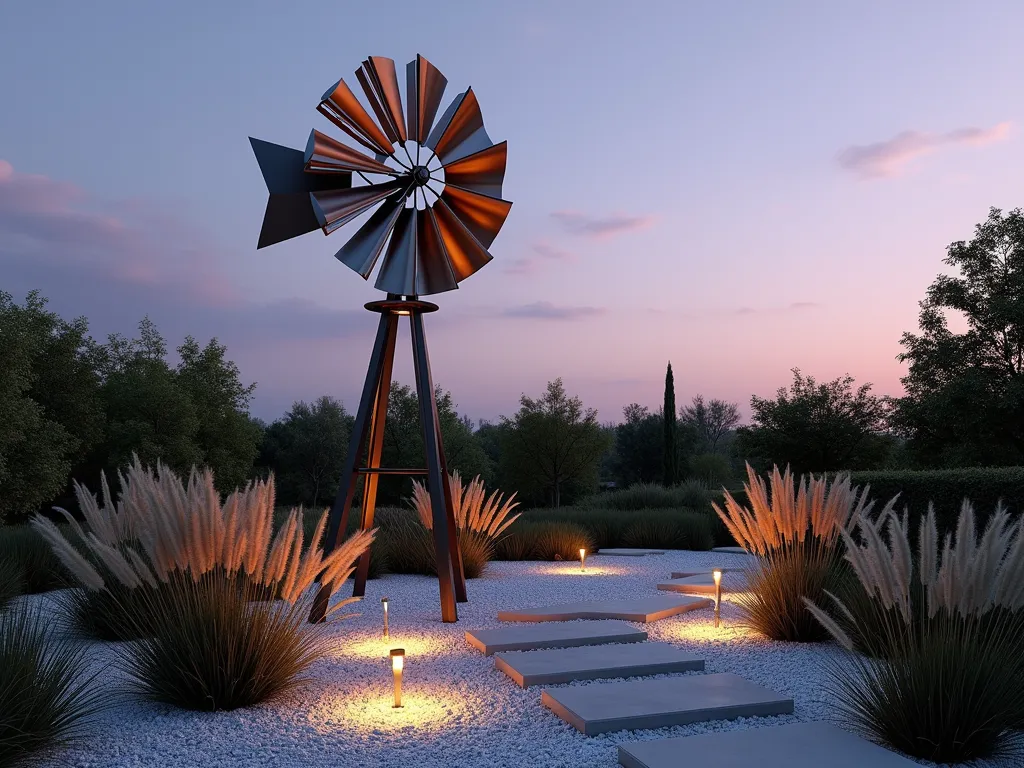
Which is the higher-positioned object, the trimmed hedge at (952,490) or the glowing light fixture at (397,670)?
the trimmed hedge at (952,490)

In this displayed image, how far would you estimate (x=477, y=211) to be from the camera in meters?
6.57

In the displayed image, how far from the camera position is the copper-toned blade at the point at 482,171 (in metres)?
6.45

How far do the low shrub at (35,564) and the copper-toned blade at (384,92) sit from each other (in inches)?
212

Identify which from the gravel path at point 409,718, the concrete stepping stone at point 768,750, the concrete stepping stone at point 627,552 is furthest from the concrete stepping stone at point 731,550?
the concrete stepping stone at point 768,750

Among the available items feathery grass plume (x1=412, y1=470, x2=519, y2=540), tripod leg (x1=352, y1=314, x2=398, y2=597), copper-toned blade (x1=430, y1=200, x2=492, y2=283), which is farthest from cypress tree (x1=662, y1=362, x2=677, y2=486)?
copper-toned blade (x1=430, y1=200, x2=492, y2=283)

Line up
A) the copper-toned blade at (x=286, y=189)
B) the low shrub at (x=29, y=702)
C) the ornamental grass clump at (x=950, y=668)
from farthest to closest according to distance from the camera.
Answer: the copper-toned blade at (x=286, y=189)
the ornamental grass clump at (x=950, y=668)
the low shrub at (x=29, y=702)

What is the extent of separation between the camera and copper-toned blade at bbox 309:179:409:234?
571cm

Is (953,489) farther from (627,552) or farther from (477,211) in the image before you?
(477,211)

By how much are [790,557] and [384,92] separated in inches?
199

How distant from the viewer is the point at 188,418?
2605 centimetres

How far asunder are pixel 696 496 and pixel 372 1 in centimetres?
1137

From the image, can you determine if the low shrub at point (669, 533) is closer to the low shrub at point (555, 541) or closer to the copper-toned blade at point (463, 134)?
the low shrub at point (555, 541)

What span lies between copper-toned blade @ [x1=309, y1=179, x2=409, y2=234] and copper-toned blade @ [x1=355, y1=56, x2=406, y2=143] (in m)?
0.45

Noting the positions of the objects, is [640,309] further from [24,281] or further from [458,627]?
[24,281]
